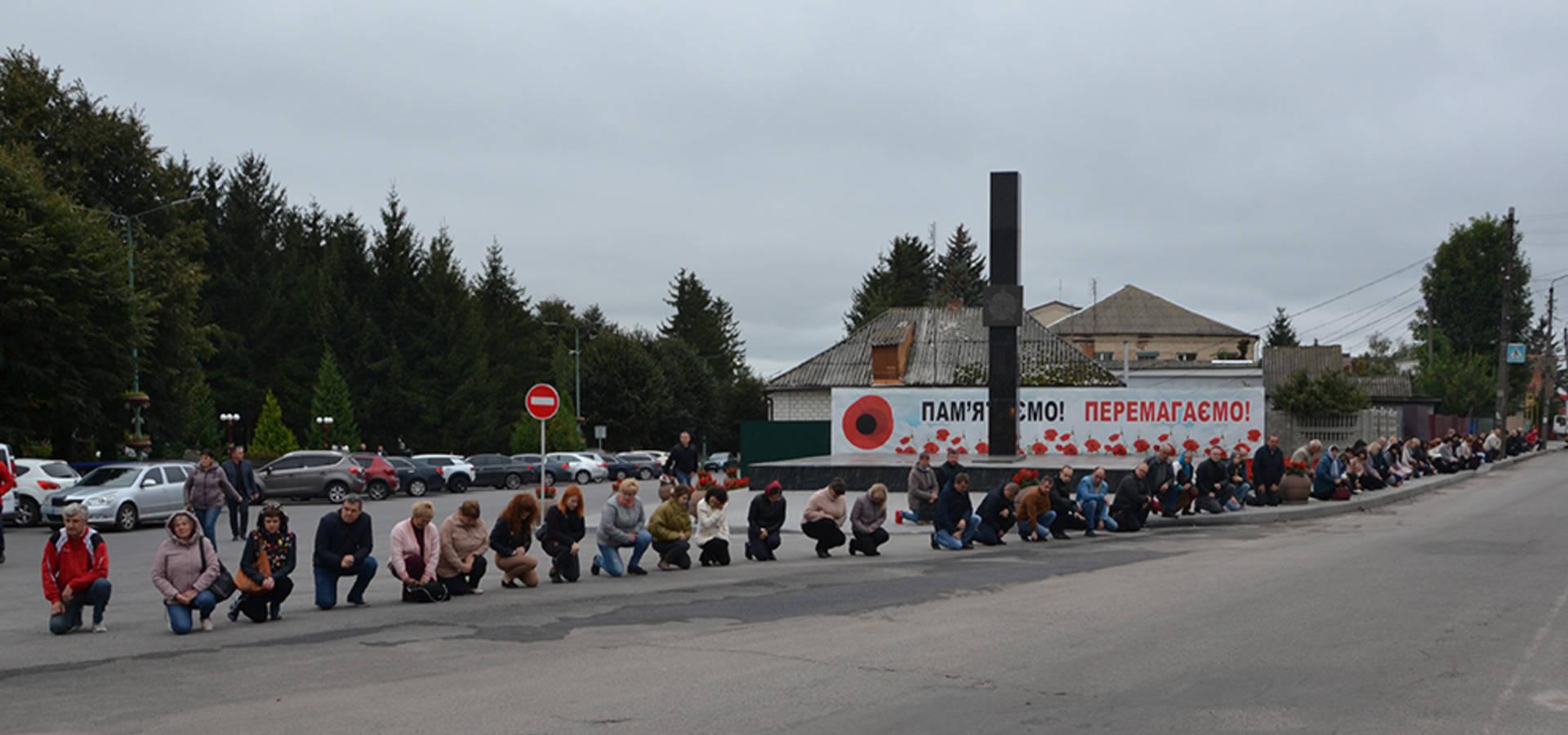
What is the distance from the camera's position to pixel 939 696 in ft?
25.8

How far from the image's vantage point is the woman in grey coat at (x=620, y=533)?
15.6 metres

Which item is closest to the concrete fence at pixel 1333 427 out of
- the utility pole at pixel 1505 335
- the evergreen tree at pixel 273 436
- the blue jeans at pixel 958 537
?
the utility pole at pixel 1505 335

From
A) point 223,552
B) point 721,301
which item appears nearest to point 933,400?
point 223,552

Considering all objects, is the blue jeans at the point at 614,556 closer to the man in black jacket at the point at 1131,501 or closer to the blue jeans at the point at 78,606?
the blue jeans at the point at 78,606

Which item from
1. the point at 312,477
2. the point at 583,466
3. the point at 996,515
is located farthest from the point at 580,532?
the point at 583,466

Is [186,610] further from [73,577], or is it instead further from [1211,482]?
[1211,482]

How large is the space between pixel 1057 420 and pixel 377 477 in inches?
842

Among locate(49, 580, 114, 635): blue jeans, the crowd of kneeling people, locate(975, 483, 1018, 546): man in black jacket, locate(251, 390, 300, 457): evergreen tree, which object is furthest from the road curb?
locate(251, 390, 300, 457): evergreen tree

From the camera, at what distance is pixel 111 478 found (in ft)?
84.4

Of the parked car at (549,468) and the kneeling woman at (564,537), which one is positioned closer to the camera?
the kneeling woman at (564,537)

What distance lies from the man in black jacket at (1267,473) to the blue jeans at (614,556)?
15.5 m

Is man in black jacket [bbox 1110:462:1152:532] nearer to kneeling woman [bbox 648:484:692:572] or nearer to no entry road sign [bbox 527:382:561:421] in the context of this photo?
kneeling woman [bbox 648:484:692:572]

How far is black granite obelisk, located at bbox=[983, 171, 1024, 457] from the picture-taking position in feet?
110

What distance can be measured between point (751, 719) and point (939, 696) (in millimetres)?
1321
